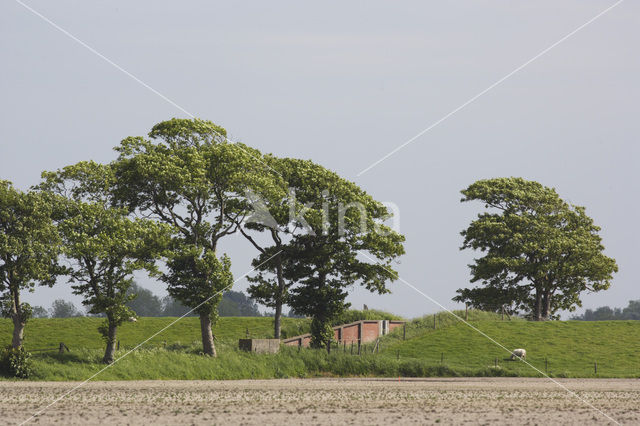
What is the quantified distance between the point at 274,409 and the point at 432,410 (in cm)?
684

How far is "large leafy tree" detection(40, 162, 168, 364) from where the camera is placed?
5425cm

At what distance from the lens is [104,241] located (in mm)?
53562

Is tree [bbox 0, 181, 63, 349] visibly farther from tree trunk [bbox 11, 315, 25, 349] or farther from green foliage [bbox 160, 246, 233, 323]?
green foliage [bbox 160, 246, 233, 323]

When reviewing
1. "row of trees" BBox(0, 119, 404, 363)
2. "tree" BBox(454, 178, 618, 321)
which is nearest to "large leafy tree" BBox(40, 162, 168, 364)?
"row of trees" BBox(0, 119, 404, 363)

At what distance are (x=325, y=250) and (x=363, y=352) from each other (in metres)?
9.62

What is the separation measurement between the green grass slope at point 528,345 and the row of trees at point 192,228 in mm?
8985

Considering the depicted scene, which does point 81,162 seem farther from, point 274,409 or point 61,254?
point 274,409

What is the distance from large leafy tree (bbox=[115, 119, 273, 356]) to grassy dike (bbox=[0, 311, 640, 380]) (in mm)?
4701

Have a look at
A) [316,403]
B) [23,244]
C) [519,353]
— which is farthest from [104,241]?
[519,353]

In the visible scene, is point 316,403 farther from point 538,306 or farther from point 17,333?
point 538,306

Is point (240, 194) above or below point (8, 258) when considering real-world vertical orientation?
above

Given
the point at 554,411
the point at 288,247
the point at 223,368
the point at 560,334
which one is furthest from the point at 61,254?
the point at 560,334

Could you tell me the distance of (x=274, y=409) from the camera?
34.3m

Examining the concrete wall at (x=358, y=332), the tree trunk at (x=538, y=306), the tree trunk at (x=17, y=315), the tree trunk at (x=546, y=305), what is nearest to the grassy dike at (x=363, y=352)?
the tree trunk at (x=17, y=315)
